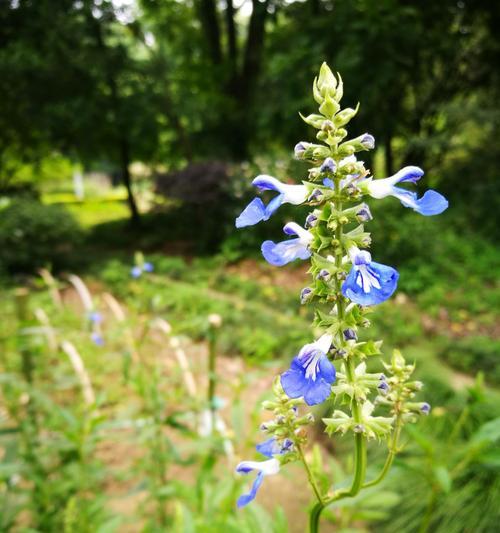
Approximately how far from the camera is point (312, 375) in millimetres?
672

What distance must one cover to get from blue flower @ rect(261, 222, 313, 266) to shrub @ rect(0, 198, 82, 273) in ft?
29.4

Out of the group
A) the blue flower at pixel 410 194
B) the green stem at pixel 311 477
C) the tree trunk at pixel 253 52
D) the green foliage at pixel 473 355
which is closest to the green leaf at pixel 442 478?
the green stem at pixel 311 477

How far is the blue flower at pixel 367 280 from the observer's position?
1.98ft

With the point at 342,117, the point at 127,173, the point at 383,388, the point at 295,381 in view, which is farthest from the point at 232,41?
the point at 295,381

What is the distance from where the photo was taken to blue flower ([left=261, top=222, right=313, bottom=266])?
2.37 feet

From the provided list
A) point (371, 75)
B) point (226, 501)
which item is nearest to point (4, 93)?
point (371, 75)

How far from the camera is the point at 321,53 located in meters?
9.09

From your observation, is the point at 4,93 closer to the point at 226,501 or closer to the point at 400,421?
the point at 226,501

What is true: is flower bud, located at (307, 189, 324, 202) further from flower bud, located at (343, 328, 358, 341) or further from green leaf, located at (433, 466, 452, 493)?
green leaf, located at (433, 466, 452, 493)

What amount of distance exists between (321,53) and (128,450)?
813cm

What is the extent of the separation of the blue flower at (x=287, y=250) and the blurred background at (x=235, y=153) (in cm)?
311

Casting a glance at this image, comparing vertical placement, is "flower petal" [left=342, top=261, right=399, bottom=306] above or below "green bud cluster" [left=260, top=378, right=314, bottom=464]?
above

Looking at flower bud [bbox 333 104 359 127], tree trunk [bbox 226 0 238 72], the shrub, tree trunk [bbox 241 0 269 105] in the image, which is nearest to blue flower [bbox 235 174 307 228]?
flower bud [bbox 333 104 359 127]

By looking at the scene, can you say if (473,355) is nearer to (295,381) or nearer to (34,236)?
(295,381)
